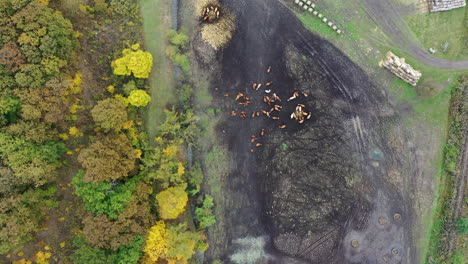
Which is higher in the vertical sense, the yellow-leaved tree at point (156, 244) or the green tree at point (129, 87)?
the green tree at point (129, 87)

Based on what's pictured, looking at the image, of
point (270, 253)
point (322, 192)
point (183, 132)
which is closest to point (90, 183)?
point (183, 132)

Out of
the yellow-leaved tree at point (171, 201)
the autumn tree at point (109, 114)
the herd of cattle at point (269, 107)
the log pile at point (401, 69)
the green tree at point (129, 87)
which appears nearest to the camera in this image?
the autumn tree at point (109, 114)

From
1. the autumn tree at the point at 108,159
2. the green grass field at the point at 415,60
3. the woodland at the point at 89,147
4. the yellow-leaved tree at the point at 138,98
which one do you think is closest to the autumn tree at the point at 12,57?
the woodland at the point at 89,147

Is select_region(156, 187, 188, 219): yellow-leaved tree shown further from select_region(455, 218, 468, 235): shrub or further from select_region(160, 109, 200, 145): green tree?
select_region(455, 218, 468, 235): shrub

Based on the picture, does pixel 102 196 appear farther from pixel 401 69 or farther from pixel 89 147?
pixel 401 69

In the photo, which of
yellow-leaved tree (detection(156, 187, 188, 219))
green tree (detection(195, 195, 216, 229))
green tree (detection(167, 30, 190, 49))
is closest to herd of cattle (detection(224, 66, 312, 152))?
green tree (detection(195, 195, 216, 229))

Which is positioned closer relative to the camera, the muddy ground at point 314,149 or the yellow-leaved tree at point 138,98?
the yellow-leaved tree at point 138,98

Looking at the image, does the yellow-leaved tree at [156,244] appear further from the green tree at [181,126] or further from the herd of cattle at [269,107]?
the herd of cattle at [269,107]
